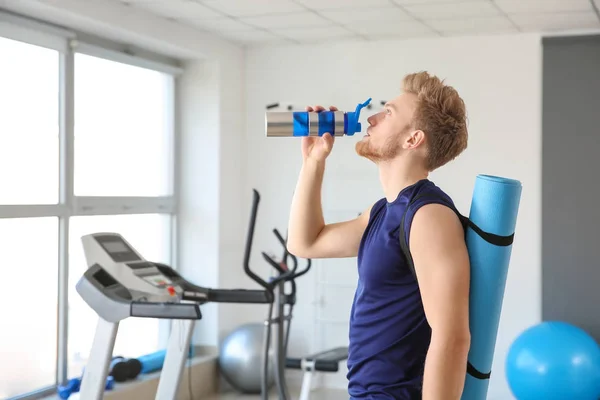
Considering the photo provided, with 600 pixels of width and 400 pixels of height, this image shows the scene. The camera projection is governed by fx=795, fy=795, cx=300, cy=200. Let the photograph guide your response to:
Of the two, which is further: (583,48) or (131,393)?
(583,48)

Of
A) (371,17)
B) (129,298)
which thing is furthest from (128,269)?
(371,17)

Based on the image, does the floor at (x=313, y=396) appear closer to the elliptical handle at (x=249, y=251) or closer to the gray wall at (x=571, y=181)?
the elliptical handle at (x=249, y=251)

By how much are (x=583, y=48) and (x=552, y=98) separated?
37cm

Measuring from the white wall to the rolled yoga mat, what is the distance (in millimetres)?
3762

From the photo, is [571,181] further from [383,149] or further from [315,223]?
[383,149]

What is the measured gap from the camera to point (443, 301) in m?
1.50

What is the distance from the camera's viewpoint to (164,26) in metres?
4.94

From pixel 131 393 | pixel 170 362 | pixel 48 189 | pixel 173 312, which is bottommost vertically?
pixel 131 393

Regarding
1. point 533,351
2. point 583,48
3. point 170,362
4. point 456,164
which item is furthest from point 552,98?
point 170,362

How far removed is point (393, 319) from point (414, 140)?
0.39m

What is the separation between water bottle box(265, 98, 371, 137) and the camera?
72.9 inches

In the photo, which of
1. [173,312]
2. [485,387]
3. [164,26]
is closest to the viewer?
[485,387]

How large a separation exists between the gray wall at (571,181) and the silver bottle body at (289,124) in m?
3.70

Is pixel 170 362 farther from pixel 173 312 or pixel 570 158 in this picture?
pixel 570 158
